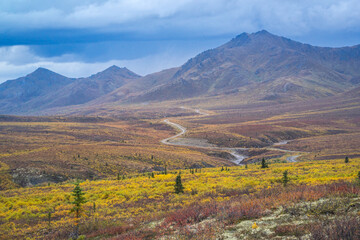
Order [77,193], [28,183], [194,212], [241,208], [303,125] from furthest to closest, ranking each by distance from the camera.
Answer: [303,125]
[28,183]
[77,193]
[194,212]
[241,208]

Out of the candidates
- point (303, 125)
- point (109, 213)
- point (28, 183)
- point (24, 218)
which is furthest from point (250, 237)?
point (303, 125)

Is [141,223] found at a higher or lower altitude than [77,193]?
lower

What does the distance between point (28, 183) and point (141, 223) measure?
37.6 meters

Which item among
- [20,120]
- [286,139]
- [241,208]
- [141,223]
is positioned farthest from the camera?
[20,120]

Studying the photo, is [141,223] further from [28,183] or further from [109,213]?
[28,183]

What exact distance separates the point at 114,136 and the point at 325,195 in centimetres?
10289

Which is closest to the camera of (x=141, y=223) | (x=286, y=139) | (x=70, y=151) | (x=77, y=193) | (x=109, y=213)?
(x=141, y=223)

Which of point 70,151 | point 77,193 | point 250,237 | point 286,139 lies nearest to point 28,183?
point 70,151

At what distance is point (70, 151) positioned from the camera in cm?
6406

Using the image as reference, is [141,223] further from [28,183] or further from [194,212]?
[28,183]

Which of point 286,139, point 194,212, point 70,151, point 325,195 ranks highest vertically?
point 325,195

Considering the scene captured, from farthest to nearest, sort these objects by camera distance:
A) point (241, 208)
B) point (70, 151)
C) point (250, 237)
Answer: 1. point (70, 151)
2. point (241, 208)
3. point (250, 237)

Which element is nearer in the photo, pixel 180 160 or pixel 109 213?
pixel 109 213

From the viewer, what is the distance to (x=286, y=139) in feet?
347
